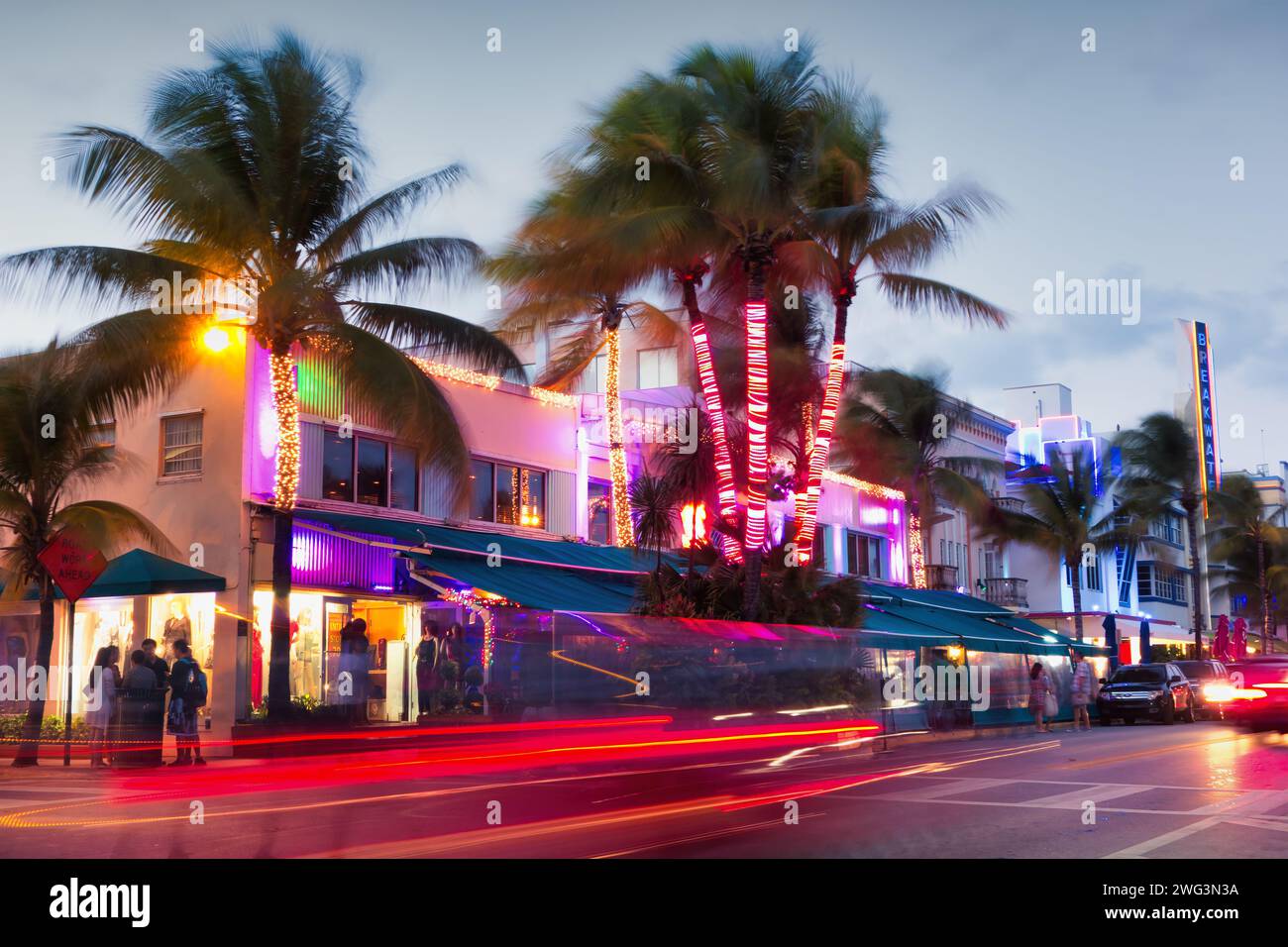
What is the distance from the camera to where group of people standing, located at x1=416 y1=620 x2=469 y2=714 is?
2067 cm

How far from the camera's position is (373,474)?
2566 centimetres

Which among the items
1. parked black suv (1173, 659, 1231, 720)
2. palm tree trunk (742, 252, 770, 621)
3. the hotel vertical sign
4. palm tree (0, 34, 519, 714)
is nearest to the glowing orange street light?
palm tree (0, 34, 519, 714)

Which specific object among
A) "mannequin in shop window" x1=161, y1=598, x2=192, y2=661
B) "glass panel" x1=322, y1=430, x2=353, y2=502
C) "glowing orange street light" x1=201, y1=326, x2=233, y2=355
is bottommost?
"mannequin in shop window" x1=161, y1=598, x2=192, y2=661

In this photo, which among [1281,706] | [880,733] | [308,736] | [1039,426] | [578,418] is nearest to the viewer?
[308,736]

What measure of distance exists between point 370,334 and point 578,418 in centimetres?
913

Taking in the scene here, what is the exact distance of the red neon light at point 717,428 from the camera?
2633 cm

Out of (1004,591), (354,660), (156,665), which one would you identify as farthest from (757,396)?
(1004,591)

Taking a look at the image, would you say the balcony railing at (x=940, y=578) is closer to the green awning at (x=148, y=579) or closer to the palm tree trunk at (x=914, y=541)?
the palm tree trunk at (x=914, y=541)

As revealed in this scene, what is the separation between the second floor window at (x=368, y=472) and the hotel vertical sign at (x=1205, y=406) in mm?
40978

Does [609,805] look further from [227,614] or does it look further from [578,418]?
[578,418]

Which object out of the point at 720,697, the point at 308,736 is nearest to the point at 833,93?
the point at 720,697

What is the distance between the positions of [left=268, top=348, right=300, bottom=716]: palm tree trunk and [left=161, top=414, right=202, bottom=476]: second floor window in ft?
6.11

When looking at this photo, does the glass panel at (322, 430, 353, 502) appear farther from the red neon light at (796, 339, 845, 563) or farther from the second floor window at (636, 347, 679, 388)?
the second floor window at (636, 347, 679, 388)
